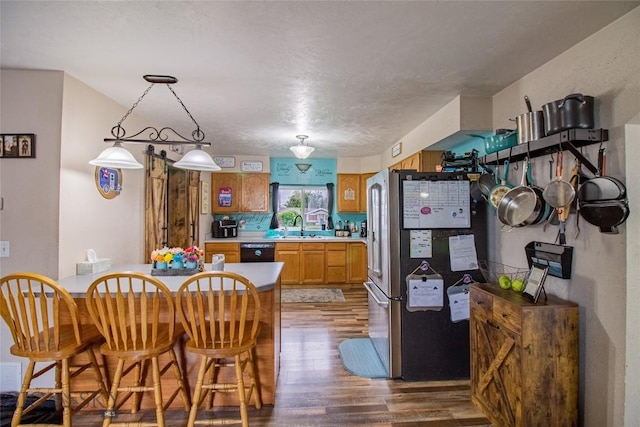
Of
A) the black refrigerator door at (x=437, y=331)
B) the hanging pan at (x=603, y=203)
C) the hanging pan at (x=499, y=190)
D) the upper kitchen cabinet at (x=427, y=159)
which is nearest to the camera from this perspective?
the hanging pan at (x=603, y=203)

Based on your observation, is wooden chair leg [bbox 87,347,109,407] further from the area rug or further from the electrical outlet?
the area rug

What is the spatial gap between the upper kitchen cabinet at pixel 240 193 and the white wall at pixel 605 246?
4.63 metres

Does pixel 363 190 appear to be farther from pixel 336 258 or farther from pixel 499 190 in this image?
pixel 499 190

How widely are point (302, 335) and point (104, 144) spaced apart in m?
2.73

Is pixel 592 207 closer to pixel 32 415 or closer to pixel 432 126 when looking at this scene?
pixel 432 126

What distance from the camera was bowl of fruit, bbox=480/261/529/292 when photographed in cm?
209

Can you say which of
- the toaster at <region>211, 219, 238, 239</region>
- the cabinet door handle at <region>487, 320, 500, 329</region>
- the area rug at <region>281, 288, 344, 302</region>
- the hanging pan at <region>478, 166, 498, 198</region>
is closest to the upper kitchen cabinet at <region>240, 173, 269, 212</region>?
the toaster at <region>211, 219, 238, 239</region>

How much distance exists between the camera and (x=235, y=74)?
2.31m

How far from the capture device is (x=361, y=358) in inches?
113

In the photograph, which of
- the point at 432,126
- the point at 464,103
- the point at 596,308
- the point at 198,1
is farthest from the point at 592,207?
the point at 198,1

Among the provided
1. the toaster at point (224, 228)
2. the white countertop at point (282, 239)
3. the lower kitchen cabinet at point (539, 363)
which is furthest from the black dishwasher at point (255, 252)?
the lower kitchen cabinet at point (539, 363)

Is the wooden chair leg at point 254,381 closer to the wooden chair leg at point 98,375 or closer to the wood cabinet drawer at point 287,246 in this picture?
the wooden chair leg at point 98,375

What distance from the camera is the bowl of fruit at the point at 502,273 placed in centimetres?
209

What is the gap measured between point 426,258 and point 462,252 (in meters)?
0.31
